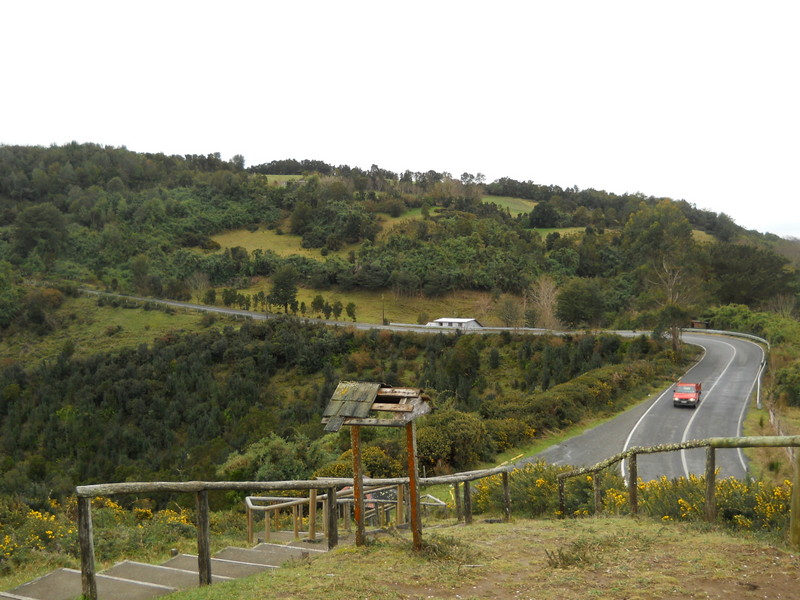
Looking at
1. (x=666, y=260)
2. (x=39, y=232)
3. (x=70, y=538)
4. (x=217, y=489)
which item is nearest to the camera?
(x=217, y=489)

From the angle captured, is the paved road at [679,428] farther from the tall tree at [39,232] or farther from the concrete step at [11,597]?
the tall tree at [39,232]

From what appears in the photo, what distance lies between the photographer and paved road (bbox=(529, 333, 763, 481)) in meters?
17.1

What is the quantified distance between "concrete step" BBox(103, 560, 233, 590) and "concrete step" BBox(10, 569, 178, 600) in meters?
0.15

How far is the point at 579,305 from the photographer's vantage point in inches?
1561

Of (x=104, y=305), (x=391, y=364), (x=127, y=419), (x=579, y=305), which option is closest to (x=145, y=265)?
(x=104, y=305)

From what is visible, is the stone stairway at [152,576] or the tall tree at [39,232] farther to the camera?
the tall tree at [39,232]

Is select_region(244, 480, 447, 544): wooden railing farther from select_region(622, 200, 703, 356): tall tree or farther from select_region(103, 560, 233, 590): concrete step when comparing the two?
select_region(622, 200, 703, 356): tall tree

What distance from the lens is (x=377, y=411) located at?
523 centimetres

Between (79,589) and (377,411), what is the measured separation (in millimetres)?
2572

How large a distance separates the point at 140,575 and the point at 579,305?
37524 mm

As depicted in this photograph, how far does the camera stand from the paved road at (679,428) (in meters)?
17.1

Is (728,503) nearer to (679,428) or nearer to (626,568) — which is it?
(626,568)

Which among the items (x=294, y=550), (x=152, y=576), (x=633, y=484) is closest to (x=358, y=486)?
(x=294, y=550)

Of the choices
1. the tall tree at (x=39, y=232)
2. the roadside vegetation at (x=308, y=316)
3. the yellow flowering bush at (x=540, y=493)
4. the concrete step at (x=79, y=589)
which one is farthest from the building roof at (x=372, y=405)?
the tall tree at (x=39, y=232)
